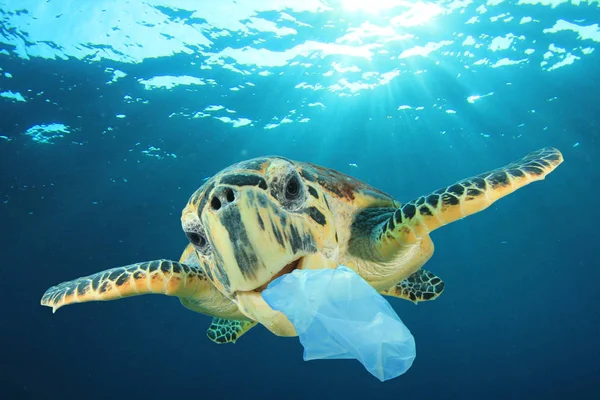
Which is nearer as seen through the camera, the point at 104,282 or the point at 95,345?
the point at 104,282

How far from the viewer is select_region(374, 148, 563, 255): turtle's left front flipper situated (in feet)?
6.87

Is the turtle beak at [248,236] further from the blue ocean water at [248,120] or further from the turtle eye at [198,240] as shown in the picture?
the blue ocean water at [248,120]

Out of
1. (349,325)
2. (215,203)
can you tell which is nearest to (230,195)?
(215,203)

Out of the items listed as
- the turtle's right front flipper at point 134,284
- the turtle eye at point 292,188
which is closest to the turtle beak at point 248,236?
the turtle eye at point 292,188

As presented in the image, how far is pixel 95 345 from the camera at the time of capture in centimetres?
3231

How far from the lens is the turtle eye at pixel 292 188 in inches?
69.5

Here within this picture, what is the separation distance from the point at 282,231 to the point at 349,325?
0.51m

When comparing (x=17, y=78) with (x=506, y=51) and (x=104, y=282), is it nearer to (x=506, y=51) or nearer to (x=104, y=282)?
(x=104, y=282)

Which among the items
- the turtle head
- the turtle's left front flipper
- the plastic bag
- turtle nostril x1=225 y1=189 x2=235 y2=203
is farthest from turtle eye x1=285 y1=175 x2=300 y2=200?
the turtle's left front flipper

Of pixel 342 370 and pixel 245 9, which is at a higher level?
pixel 245 9

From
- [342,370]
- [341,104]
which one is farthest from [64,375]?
[341,104]

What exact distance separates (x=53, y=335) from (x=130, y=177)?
895 inches

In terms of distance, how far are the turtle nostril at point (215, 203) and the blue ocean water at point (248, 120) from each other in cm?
906

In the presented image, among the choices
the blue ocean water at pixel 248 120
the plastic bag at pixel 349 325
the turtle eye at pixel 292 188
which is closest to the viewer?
the plastic bag at pixel 349 325
